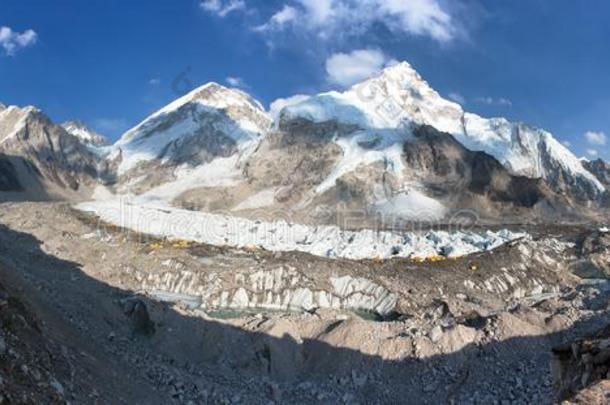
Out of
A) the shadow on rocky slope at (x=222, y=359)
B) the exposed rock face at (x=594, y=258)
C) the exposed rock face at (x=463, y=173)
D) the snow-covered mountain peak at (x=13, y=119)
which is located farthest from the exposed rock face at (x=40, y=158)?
the shadow on rocky slope at (x=222, y=359)

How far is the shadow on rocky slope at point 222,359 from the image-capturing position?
55.8ft

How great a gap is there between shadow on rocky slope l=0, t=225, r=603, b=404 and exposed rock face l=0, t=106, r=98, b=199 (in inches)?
5242

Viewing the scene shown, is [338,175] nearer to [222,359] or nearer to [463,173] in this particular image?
[463,173]

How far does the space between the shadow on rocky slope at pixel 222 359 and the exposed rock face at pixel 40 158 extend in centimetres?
13314

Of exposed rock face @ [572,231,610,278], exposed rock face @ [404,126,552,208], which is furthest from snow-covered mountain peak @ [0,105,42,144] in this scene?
exposed rock face @ [572,231,610,278]

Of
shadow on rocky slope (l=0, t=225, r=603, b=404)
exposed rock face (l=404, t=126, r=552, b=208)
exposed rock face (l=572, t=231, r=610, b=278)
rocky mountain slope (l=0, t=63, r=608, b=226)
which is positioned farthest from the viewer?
exposed rock face (l=404, t=126, r=552, b=208)

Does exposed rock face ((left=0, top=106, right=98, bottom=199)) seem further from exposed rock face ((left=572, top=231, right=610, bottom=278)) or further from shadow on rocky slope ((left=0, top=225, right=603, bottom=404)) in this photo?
shadow on rocky slope ((left=0, top=225, right=603, bottom=404))

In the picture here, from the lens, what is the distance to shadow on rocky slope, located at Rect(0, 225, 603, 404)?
17.0m

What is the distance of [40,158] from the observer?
6954 inches

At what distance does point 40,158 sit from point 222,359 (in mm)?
165333

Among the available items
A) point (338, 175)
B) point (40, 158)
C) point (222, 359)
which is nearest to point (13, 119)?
point (40, 158)

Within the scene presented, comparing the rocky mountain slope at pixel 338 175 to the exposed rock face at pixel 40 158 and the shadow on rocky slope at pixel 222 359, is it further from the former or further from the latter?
the shadow on rocky slope at pixel 222 359

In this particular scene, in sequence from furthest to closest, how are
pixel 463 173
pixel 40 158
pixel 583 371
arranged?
pixel 40 158 < pixel 463 173 < pixel 583 371

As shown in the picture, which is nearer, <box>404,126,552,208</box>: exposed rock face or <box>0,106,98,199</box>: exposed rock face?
<box>404,126,552,208</box>: exposed rock face
